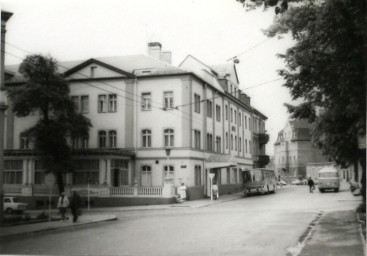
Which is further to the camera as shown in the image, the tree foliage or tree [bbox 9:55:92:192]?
tree [bbox 9:55:92:192]

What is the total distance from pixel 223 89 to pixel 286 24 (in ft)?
38.2

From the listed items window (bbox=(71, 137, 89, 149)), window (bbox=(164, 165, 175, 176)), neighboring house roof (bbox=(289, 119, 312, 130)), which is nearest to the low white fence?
window (bbox=(164, 165, 175, 176))

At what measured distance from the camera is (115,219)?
59.7 ft

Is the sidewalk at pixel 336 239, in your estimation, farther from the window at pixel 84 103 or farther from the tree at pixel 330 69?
the window at pixel 84 103

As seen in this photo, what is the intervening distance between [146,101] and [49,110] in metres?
4.96

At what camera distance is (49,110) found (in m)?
16.5

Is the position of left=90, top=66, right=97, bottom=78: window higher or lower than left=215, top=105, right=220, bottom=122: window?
higher

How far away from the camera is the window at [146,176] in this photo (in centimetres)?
2423

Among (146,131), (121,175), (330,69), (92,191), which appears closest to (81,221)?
(92,191)

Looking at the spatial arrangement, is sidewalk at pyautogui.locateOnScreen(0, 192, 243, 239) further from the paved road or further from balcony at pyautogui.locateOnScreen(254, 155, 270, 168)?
balcony at pyautogui.locateOnScreen(254, 155, 270, 168)

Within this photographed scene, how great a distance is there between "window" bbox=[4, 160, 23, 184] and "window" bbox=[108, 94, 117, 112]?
3.65 meters

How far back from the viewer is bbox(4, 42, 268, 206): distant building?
1593 centimetres

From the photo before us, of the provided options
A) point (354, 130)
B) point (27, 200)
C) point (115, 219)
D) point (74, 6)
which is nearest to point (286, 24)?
point (354, 130)

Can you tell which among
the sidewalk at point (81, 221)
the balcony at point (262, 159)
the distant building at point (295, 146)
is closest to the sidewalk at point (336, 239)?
the distant building at point (295, 146)
